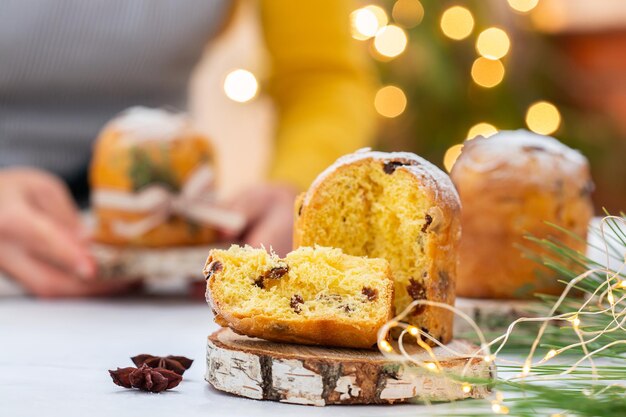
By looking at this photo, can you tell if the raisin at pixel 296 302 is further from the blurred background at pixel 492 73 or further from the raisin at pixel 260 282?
the blurred background at pixel 492 73

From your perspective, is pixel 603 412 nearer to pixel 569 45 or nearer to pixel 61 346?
pixel 61 346

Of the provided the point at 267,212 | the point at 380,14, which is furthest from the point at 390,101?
the point at 267,212

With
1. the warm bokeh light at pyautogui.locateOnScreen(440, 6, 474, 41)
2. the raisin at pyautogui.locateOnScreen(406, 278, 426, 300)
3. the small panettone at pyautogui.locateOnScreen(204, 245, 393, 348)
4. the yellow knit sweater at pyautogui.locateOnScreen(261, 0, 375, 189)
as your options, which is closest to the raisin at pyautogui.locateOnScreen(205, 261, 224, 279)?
the small panettone at pyautogui.locateOnScreen(204, 245, 393, 348)

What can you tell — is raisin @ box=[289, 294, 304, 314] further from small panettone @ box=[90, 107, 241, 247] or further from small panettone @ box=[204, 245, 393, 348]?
small panettone @ box=[90, 107, 241, 247]

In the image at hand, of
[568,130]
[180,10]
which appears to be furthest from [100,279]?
[568,130]

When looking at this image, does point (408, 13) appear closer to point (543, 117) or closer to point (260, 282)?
point (543, 117)

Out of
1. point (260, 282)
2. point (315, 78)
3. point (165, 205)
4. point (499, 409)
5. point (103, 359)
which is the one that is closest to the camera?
point (499, 409)

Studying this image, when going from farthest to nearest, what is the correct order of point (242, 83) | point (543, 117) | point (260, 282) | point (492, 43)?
1. point (242, 83)
2. point (543, 117)
3. point (492, 43)
4. point (260, 282)
